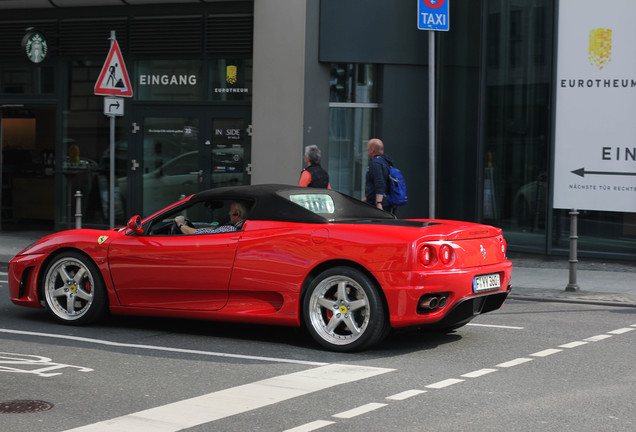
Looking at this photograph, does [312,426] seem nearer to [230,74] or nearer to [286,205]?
[286,205]

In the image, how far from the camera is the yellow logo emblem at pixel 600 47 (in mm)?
14852

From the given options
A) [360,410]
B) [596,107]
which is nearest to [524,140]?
[596,107]

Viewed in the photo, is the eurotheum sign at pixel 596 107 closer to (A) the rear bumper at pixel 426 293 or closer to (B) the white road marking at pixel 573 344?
(B) the white road marking at pixel 573 344

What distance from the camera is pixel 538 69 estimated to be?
15.5m

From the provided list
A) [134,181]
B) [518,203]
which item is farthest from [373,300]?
[134,181]

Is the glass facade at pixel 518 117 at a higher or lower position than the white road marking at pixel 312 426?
higher

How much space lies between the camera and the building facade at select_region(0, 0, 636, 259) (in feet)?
51.6

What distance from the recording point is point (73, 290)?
9242mm

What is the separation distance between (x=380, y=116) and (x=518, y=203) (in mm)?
2771

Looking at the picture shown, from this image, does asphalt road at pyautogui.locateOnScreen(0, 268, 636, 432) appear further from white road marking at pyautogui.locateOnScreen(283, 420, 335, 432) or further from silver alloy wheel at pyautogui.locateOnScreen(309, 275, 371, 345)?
silver alloy wheel at pyautogui.locateOnScreen(309, 275, 371, 345)

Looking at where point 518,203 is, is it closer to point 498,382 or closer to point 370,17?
point 370,17

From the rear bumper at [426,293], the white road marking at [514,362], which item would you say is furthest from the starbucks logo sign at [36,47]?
the white road marking at [514,362]

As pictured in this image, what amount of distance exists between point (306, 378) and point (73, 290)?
3.21 meters

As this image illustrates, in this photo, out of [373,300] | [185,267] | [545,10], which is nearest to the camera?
[373,300]
